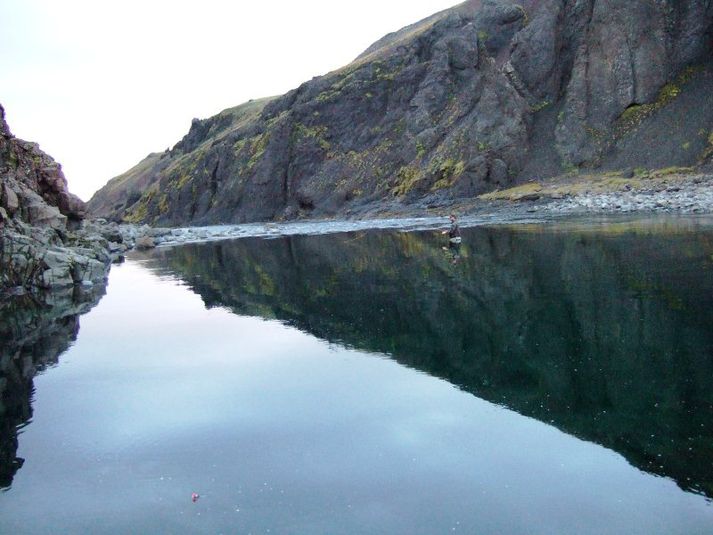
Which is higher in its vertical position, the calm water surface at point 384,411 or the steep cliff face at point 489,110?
the steep cliff face at point 489,110

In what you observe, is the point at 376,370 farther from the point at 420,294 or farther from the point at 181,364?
the point at 420,294

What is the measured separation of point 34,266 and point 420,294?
25.1 meters

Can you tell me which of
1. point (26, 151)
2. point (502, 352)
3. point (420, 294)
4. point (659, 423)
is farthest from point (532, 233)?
point (26, 151)

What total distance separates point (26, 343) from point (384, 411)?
16.6 metres

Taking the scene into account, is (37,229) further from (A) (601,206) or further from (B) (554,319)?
(A) (601,206)

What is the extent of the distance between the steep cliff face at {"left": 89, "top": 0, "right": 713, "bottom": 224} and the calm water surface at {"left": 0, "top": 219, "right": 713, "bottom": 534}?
7049 cm

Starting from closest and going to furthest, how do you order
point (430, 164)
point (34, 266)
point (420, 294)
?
point (420, 294)
point (34, 266)
point (430, 164)

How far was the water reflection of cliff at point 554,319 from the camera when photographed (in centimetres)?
1333

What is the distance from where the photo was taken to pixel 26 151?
56094mm

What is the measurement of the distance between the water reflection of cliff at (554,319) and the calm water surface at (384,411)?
0.09 meters

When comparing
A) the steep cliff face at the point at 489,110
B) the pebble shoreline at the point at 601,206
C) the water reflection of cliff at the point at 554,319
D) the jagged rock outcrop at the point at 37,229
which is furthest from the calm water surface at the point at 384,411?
the steep cliff face at the point at 489,110

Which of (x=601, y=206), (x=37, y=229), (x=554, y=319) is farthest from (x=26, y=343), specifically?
(x=601, y=206)

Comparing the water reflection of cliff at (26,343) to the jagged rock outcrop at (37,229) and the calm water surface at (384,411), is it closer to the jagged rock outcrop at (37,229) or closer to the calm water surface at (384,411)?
the calm water surface at (384,411)

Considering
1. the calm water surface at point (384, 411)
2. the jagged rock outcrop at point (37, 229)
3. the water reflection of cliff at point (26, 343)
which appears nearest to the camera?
the calm water surface at point (384, 411)
